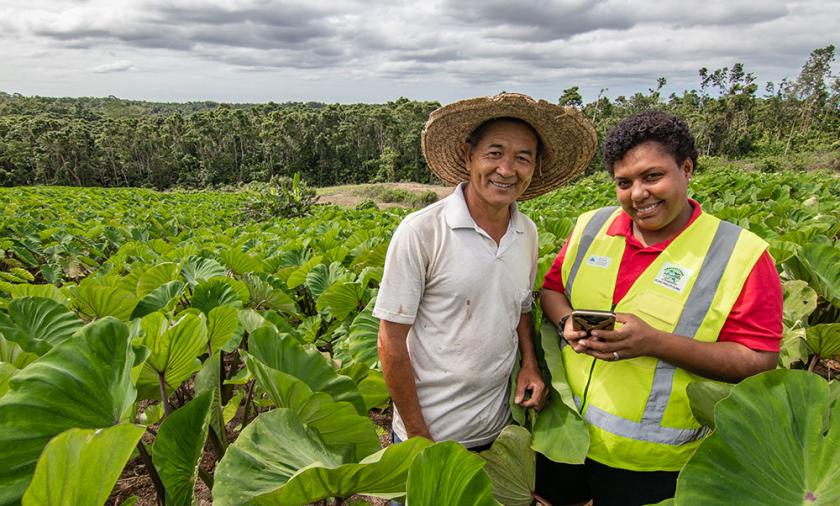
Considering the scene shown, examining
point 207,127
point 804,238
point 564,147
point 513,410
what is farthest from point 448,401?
point 207,127

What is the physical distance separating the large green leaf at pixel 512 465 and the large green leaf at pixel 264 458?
2.19 ft

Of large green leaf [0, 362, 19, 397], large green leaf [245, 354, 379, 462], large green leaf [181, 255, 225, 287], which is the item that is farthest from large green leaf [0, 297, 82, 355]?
large green leaf [181, 255, 225, 287]

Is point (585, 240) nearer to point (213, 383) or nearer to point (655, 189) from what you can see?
point (655, 189)

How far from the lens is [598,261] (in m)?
1.63

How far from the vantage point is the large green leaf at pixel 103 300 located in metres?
2.10

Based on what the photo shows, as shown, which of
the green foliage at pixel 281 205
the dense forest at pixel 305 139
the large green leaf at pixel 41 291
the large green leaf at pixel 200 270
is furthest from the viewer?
the dense forest at pixel 305 139

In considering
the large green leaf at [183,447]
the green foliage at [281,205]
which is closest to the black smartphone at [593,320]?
the large green leaf at [183,447]

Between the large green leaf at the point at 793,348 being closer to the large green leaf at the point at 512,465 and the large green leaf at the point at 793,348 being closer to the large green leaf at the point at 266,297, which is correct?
the large green leaf at the point at 512,465

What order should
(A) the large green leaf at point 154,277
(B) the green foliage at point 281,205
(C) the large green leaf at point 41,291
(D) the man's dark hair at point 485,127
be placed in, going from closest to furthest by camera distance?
(D) the man's dark hair at point 485,127 < (C) the large green leaf at point 41,291 < (A) the large green leaf at point 154,277 < (B) the green foliage at point 281,205

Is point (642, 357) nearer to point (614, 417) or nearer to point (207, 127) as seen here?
point (614, 417)

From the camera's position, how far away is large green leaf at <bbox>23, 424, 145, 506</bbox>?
0.71 meters

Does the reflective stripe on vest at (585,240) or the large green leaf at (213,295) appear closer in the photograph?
the reflective stripe on vest at (585,240)

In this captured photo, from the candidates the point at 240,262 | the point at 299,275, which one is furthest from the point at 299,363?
the point at 240,262

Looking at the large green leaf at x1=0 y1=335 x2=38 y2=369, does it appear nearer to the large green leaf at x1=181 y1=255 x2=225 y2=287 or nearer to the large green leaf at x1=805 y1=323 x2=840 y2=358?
the large green leaf at x1=181 y1=255 x2=225 y2=287
